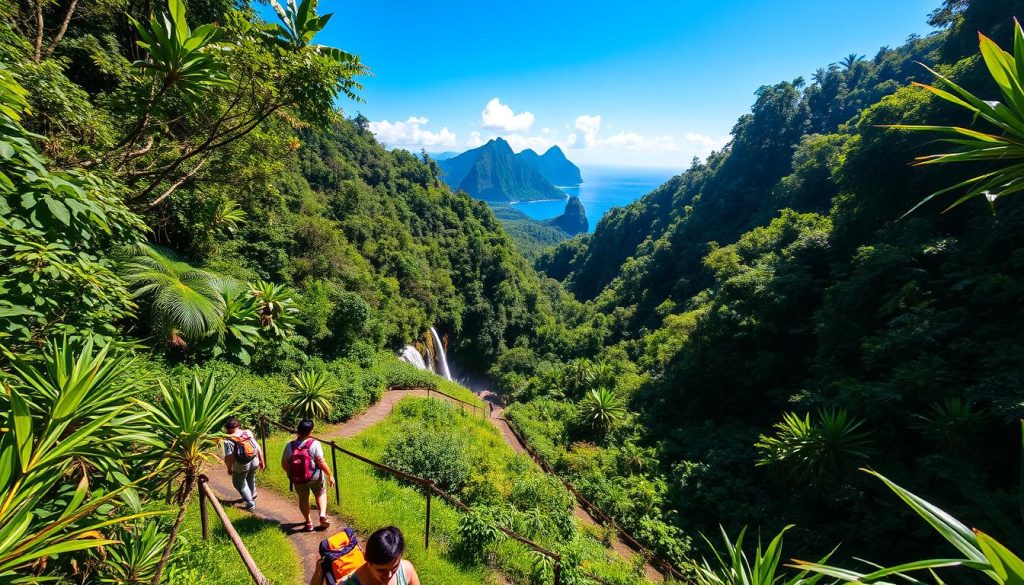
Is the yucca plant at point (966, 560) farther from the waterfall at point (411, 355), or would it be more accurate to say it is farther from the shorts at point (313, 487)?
the waterfall at point (411, 355)

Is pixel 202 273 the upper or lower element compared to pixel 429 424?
upper

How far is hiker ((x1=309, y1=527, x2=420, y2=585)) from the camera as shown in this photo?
2.35 meters

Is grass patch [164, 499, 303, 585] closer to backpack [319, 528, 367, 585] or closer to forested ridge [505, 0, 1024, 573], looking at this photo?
backpack [319, 528, 367, 585]

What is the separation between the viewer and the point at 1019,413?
22.5ft

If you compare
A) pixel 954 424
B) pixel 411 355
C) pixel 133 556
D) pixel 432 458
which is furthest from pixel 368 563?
pixel 411 355

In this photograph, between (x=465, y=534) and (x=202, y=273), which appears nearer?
(x=465, y=534)

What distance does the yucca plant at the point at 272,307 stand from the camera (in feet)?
31.9

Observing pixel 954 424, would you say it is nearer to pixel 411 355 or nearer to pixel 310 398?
pixel 310 398

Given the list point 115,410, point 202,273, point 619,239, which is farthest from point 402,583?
point 619,239

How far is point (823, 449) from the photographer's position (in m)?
9.16

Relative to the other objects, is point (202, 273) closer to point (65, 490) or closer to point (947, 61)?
point (65, 490)

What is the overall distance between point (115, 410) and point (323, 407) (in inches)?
303

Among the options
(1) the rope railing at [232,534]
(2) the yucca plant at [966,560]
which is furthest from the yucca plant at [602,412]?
(2) the yucca plant at [966,560]

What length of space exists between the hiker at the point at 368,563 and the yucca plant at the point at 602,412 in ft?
50.0
